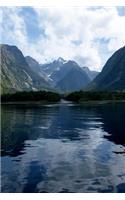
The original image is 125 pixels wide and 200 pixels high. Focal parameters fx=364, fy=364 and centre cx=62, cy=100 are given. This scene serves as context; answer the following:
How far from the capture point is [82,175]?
3781 centimetres

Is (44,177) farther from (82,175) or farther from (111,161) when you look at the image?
(111,161)

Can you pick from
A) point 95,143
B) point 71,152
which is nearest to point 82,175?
point 71,152

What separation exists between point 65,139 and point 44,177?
27.6m

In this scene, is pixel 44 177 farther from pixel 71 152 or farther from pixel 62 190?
pixel 71 152

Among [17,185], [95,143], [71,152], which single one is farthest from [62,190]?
[95,143]

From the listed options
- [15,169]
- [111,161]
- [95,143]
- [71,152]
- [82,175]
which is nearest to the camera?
[82,175]

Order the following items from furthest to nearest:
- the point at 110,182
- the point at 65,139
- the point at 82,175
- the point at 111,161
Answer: the point at 65,139 → the point at 111,161 → the point at 82,175 → the point at 110,182

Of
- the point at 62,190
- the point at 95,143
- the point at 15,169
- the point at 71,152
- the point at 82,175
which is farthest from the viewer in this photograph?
the point at 95,143

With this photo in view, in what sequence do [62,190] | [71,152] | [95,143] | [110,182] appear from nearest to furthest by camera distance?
[62,190] < [110,182] < [71,152] < [95,143]

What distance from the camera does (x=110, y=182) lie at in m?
35.0

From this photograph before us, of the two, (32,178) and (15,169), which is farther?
(15,169)

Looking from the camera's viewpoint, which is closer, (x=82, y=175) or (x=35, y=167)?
(x=82, y=175)
